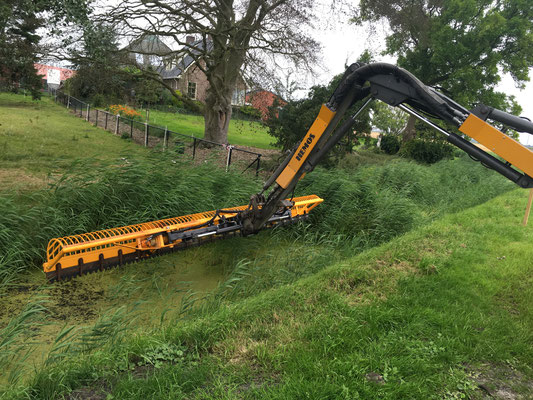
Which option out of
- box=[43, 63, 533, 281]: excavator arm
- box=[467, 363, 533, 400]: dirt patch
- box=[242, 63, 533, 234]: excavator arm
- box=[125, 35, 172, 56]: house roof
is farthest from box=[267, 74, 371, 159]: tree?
box=[467, 363, 533, 400]: dirt patch

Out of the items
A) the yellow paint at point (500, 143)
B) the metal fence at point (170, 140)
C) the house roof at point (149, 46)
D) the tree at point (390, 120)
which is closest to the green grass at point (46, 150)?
the metal fence at point (170, 140)

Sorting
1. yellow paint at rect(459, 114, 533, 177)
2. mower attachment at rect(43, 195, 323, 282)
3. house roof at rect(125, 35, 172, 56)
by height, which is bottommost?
mower attachment at rect(43, 195, 323, 282)

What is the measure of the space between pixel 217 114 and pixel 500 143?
36.5 feet

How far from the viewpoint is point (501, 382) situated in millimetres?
2740

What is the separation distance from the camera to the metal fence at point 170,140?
9031mm

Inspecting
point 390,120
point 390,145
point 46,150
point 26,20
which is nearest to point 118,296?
point 26,20

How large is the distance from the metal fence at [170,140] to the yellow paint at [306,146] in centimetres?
348

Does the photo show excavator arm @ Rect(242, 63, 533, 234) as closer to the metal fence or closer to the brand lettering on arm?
the brand lettering on arm

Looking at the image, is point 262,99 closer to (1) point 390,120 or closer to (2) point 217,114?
(2) point 217,114

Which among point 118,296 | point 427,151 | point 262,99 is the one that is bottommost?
point 118,296

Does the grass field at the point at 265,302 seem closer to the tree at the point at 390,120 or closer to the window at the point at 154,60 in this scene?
the window at the point at 154,60

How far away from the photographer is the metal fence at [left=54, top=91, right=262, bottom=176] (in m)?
9.03

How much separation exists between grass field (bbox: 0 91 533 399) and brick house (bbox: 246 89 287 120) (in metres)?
5.37

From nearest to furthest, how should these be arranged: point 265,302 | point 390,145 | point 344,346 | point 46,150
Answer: point 344,346, point 265,302, point 46,150, point 390,145
